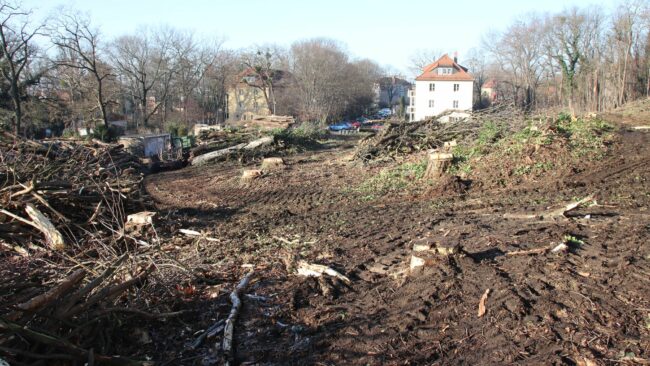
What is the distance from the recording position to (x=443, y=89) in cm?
5712

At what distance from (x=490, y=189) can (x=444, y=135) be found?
645cm

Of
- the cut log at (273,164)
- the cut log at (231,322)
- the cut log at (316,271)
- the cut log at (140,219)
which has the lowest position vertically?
the cut log at (231,322)

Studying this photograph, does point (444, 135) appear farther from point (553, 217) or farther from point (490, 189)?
point (553, 217)

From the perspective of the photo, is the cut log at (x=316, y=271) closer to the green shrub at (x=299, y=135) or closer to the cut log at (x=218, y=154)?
the cut log at (x=218, y=154)

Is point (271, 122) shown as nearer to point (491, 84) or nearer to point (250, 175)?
point (250, 175)

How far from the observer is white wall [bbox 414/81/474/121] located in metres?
56.6

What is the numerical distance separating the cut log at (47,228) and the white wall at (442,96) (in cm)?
5204

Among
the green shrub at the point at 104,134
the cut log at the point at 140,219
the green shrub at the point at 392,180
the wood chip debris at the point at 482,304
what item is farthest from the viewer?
the green shrub at the point at 104,134

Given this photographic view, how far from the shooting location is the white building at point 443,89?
186ft

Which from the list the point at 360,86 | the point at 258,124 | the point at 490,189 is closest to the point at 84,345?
the point at 490,189

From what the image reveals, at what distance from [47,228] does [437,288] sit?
6.39 meters

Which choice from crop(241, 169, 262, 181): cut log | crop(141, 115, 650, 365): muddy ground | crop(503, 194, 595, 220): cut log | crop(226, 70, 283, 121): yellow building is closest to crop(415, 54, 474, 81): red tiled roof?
crop(226, 70, 283, 121): yellow building

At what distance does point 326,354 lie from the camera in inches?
151

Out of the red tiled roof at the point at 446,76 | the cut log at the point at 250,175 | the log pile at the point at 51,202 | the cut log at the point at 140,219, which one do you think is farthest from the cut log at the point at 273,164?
the red tiled roof at the point at 446,76
